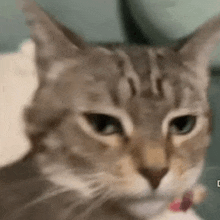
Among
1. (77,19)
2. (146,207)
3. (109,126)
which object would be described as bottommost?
(146,207)

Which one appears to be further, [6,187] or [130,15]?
[130,15]

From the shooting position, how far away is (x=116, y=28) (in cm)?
82

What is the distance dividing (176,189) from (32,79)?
0.39 m

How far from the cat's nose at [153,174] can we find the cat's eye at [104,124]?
0.08 meters

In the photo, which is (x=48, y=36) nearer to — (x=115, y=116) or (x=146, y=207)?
(x=115, y=116)

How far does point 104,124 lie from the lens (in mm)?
555

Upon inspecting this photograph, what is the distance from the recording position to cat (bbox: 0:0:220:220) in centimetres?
Result: 53

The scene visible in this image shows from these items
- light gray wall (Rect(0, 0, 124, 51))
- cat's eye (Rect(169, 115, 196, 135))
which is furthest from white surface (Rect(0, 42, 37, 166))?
cat's eye (Rect(169, 115, 196, 135))

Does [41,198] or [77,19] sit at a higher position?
[77,19]

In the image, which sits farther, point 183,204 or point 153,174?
point 183,204

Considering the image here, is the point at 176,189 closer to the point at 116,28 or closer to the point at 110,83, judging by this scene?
the point at 110,83

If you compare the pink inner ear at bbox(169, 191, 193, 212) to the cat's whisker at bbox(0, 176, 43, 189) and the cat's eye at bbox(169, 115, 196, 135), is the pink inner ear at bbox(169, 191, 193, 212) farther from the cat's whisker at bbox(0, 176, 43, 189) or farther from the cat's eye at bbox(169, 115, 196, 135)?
the cat's whisker at bbox(0, 176, 43, 189)

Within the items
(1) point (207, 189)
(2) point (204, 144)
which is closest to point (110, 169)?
(2) point (204, 144)

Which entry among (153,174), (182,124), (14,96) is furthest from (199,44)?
(14,96)
